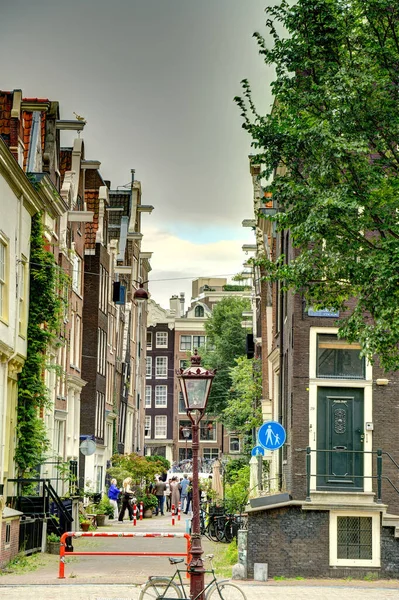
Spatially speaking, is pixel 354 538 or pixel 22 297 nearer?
pixel 354 538

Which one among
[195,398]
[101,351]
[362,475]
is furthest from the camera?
[101,351]

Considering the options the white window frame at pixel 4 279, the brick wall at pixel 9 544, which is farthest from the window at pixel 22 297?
the brick wall at pixel 9 544

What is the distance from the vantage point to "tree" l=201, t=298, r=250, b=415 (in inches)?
2906

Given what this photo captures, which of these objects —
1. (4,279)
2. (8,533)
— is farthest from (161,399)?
(8,533)

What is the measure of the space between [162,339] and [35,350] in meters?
82.1

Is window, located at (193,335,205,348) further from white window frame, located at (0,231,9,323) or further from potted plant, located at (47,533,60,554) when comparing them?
white window frame, located at (0,231,9,323)

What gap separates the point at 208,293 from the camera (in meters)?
118

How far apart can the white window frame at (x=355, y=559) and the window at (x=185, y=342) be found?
8906 cm

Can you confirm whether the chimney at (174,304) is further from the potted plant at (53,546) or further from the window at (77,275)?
the potted plant at (53,546)

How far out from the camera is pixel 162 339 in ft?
365

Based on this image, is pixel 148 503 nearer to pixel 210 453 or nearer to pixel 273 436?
pixel 273 436

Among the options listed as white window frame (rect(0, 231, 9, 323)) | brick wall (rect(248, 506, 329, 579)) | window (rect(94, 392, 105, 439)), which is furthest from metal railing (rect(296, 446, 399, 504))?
window (rect(94, 392, 105, 439))

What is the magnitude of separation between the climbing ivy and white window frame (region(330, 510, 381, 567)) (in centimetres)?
995

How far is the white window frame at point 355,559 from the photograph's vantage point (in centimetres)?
2167
